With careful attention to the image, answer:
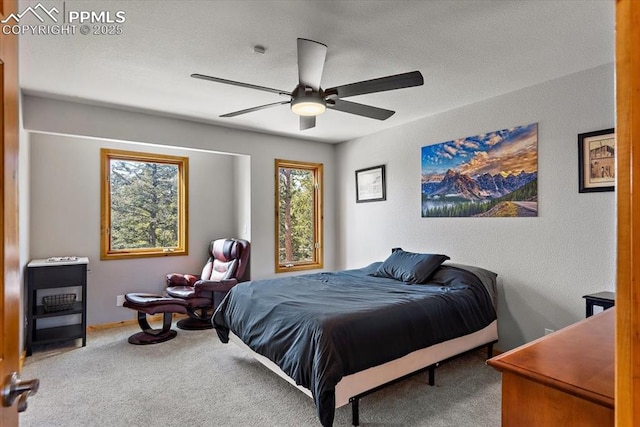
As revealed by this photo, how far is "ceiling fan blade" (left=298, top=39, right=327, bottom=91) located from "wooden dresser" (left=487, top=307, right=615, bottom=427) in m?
1.75

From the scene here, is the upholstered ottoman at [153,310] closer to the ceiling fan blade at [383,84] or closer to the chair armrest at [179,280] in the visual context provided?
the chair armrest at [179,280]

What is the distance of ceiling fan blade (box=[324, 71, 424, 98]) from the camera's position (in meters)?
2.10

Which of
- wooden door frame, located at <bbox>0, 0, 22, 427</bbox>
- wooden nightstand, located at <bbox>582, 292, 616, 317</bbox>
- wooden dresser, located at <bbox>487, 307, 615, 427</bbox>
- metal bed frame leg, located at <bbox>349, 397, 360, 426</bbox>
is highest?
wooden door frame, located at <bbox>0, 0, 22, 427</bbox>

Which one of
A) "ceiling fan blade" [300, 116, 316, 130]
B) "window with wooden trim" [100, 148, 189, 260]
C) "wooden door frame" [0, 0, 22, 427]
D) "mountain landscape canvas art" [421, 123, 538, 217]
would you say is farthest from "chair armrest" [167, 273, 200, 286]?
"wooden door frame" [0, 0, 22, 427]

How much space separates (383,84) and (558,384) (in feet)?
6.04

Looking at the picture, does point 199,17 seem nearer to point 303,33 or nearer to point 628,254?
point 303,33

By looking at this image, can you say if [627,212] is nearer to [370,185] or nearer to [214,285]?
[214,285]

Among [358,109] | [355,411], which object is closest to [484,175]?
[358,109]

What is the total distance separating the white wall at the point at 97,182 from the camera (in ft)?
11.9

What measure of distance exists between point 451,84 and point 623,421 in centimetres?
306

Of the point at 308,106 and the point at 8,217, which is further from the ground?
the point at 308,106

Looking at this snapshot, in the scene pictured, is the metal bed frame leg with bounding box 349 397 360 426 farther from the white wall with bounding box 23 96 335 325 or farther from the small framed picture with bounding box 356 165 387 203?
the small framed picture with bounding box 356 165 387 203

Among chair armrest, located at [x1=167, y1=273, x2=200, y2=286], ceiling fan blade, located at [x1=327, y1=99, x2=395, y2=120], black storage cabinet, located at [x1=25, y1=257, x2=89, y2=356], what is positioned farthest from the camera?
chair armrest, located at [x1=167, y1=273, x2=200, y2=286]

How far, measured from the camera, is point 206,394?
103 inches
